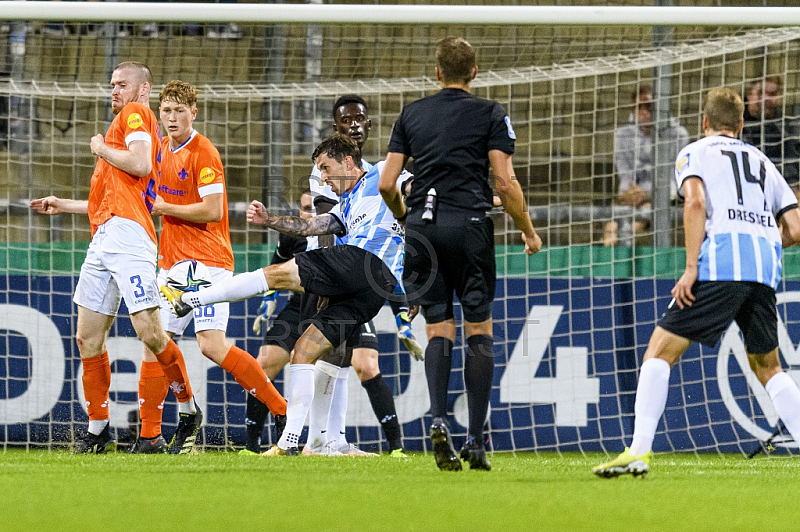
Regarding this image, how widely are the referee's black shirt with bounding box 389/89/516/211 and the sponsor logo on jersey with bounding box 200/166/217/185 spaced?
197 cm

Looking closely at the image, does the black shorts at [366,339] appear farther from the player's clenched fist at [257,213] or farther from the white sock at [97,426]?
the white sock at [97,426]

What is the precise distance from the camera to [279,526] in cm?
315

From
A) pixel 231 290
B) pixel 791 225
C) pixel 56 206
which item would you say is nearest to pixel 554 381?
pixel 231 290

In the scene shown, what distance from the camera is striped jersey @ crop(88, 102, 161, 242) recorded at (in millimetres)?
6137

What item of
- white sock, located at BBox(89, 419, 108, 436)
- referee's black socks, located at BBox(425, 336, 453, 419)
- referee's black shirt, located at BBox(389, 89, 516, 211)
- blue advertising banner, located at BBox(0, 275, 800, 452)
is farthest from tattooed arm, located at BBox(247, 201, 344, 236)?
blue advertising banner, located at BBox(0, 275, 800, 452)

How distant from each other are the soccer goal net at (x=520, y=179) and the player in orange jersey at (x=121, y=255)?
1.63 meters

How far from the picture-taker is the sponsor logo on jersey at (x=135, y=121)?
6109 mm

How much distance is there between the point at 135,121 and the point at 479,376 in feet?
8.94

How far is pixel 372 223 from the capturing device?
20.1 feet

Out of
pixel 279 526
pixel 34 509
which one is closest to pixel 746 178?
pixel 279 526

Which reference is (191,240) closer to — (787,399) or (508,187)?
(508,187)

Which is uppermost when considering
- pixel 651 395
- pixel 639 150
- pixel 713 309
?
pixel 639 150

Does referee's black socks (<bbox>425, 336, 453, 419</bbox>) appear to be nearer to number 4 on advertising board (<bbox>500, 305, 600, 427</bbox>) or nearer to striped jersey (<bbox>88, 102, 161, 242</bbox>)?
striped jersey (<bbox>88, 102, 161, 242</bbox>)

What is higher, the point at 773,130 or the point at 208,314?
the point at 773,130
